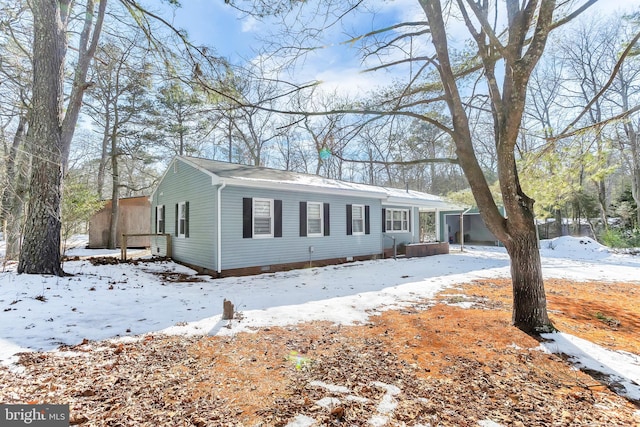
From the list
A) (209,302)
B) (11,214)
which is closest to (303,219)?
(209,302)

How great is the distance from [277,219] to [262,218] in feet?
1.50

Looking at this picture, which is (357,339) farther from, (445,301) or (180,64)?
(180,64)

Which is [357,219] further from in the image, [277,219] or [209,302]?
[209,302]

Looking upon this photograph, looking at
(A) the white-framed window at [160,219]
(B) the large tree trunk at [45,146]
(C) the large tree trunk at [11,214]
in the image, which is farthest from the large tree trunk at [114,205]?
(B) the large tree trunk at [45,146]

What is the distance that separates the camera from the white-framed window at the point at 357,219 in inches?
443

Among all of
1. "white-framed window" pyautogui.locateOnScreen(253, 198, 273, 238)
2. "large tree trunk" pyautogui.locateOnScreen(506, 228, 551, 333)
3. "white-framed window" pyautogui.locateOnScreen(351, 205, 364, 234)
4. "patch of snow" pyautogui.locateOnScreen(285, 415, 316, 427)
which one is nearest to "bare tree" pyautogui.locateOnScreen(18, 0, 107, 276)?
"white-framed window" pyautogui.locateOnScreen(253, 198, 273, 238)

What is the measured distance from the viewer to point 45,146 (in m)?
5.95

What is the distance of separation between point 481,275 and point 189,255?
914 centimetres

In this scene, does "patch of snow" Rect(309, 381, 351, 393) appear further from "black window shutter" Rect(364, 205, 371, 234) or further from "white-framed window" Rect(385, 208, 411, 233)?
"white-framed window" Rect(385, 208, 411, 233)

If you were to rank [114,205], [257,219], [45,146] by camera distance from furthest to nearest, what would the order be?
[114,205] → [257,219] → [45,146]

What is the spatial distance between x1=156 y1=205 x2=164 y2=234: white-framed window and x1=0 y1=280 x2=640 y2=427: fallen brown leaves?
907cm

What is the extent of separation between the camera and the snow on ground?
340cm

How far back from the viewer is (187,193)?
9.55 metres

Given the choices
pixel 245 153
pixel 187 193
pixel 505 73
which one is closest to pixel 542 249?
pixel 505 73
